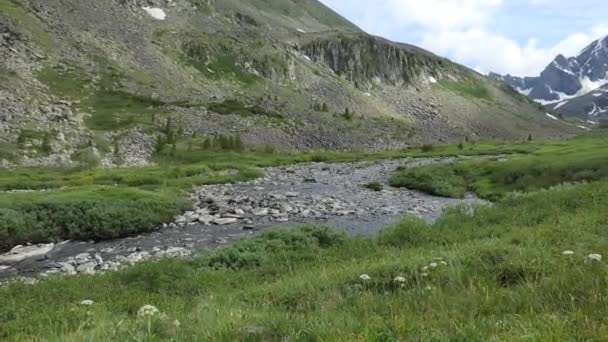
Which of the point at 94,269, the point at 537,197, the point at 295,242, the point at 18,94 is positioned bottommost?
the point at 94,269

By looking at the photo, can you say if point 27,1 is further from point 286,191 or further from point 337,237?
point 337,237

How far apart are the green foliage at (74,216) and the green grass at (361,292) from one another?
1104cm

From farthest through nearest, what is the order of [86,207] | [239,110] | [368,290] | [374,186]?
[239,110] → [374,186] → [86,207] → [368,290]

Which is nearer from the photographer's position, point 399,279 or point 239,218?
point 399,279

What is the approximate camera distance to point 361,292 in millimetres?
9172

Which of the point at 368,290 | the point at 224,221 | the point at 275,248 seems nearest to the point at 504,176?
the point at 224,221

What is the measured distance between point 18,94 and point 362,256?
256ft

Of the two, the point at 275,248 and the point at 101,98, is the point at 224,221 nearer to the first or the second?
the point at 275,248

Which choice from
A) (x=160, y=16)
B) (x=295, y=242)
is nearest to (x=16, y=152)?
(x=295, y=242)

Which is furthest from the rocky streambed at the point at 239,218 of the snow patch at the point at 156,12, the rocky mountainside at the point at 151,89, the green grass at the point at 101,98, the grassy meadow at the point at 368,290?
the snow patch at the point at 156,12

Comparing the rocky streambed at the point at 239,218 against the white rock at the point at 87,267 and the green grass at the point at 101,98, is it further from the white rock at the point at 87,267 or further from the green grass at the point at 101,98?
the green grass at the point at 101,98

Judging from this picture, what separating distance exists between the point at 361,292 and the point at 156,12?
537 feet

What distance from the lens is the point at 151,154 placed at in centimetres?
7162

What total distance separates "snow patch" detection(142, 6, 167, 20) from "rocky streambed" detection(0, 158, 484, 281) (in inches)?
4791
